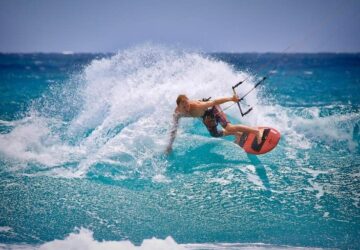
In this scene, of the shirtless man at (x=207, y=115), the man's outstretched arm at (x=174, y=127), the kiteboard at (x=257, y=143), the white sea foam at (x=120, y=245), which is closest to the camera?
the white sea foam at (x=120, y=245)

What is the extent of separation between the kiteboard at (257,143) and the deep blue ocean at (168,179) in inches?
9.3

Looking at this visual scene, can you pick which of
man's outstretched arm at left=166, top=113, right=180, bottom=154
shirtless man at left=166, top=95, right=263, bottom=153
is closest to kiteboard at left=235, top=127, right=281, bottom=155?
shirtless man at left=166, top=95, right=263, bottom=153

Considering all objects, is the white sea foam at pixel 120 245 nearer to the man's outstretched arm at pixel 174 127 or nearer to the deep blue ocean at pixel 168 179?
the deep blue ocean at pixel 168 179

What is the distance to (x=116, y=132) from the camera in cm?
816

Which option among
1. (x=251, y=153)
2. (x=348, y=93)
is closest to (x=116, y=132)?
(x=251, y=153)

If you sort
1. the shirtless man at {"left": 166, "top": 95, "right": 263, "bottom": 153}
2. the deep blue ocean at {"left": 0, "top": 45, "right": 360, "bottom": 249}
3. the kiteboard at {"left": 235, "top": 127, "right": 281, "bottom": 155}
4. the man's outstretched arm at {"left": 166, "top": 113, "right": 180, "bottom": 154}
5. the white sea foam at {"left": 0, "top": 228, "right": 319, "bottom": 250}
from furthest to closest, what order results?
the kiteboard at {"left": 235, "top": 127, "right": 281, "bottom": 155}
the man's outstretched arm at {"left": 166, "top": 113, "right": 180, "bottom": 154}
the shirtless man at {"left": 166, "top": 95, "right": 263, "bottom": 153}
the deep blue ocean at {"left": 0, "top": 45, "right": 360, "bottom": 249}
the white sea foam at {"left": 0, "top": 228, "right": 319, "bottom": 250}

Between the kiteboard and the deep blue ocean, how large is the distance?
235 mm

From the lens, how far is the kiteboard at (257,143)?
701cm

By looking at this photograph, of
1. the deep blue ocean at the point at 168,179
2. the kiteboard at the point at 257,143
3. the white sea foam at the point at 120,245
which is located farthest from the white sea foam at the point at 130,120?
the white sea foam at the point at 120,245

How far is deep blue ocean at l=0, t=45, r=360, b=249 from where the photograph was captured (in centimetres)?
477

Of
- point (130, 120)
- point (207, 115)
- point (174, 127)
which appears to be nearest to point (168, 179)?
point (174, 127)

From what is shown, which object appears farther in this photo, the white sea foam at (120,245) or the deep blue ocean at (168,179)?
the deep blue ocean at (168,179)

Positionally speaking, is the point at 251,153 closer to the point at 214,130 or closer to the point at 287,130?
the point at 214,130

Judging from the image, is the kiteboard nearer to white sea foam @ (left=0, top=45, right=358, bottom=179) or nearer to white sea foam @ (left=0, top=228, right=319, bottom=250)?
white sea foam @ (left=0, top=45, right=358, bottom=179)
